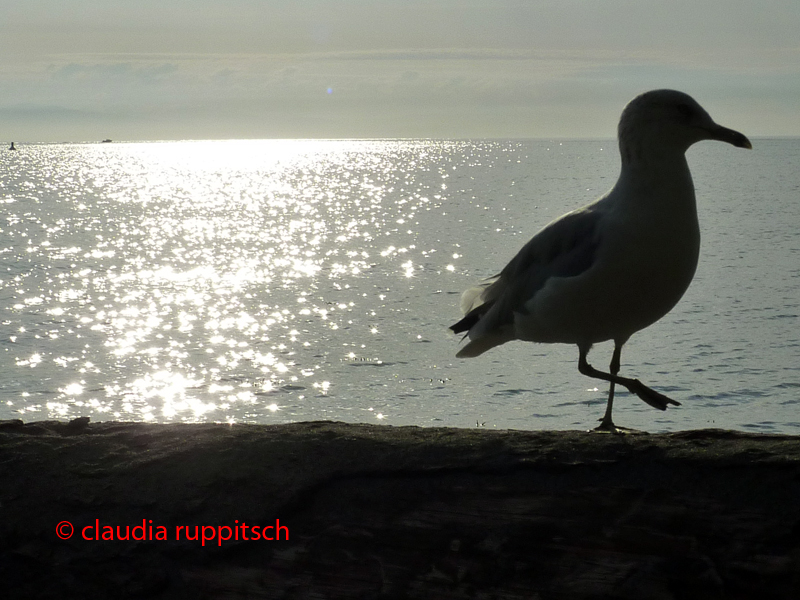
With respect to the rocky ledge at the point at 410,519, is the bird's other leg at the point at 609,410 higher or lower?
higher

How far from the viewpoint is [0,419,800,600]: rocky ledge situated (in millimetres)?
3293

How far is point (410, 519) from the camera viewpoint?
355cm

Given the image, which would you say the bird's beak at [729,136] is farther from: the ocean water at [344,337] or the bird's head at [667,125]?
the ocean water at [344,337]

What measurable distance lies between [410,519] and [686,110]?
12.1ft

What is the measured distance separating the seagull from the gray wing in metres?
0.01

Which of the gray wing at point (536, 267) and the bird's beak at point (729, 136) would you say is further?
the gray wing at point (536, 267)

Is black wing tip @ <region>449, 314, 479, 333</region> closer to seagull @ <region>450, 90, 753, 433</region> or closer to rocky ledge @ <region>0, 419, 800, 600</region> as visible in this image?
seagull @ <region>450, 90, 753, 433</region>

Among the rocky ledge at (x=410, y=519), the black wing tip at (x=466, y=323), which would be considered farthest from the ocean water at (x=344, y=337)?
the rocky ledge at (x=410, y=519)

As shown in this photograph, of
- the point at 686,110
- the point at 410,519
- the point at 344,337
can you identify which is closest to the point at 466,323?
the point at 686,110

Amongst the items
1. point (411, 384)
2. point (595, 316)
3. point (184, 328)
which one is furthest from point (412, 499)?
point (184, 328)

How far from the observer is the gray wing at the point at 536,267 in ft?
19.9

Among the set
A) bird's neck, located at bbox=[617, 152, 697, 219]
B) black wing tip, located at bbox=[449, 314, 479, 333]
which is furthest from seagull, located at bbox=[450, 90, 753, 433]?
black wing tip, located at bbox=[449, 314, 479, 333]

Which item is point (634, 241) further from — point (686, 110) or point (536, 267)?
point (536, 267)

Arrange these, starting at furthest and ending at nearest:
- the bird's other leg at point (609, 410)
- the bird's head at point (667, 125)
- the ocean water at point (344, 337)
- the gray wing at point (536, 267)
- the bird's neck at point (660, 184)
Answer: the ocean water at point (344, 337)
the bird's other leg at point (609, 410)
the gray wing at point (536, 267)
the bird's head at point (667, 125)
the bird's neck at point (660, 184)
